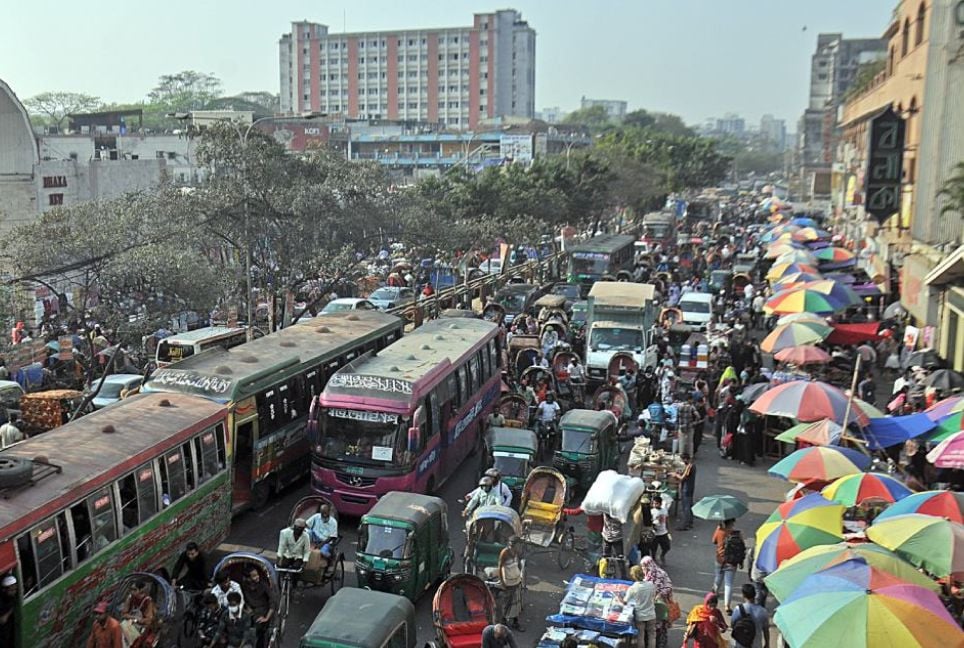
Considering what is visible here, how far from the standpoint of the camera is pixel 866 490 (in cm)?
1259

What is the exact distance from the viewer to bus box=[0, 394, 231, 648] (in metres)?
10.1

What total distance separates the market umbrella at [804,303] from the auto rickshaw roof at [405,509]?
625 inches

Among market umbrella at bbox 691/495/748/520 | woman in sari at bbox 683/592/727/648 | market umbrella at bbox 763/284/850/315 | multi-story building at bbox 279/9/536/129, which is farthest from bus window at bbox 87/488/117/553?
multi-story building at bbox 279/9/536/129

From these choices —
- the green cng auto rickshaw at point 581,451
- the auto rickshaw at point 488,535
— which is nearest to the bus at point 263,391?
the auto rickshaw at point 488,535

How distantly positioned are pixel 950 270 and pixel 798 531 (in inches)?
551

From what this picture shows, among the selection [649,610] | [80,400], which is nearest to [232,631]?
[649,610]

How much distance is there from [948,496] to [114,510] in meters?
9.94

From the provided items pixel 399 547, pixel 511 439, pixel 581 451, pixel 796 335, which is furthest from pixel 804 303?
pixel 399 547

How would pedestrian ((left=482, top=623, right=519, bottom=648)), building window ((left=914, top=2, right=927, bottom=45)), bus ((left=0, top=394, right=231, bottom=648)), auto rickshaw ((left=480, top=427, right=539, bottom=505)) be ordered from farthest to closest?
building window ((left=914, top=2, right=927, bottom=45)) < auto rickshaw ((left=480, top=427, right=539, bottom=505)) < pedestrian ((left=482, top=623, right=519, bottom=648)) < bus ((left=0, top=394, right=231, bottom=648))

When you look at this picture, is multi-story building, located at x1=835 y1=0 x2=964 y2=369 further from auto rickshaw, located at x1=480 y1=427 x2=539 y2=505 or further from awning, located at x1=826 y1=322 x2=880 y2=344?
auto rickshaw, located at x1=480 y1=427 x2=539 y2=505

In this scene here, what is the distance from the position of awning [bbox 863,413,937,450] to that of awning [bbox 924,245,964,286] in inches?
260

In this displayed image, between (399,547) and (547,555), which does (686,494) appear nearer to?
(547,555)

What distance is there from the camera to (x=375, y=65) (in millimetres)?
147375

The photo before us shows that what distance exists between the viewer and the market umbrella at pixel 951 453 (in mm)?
13844
